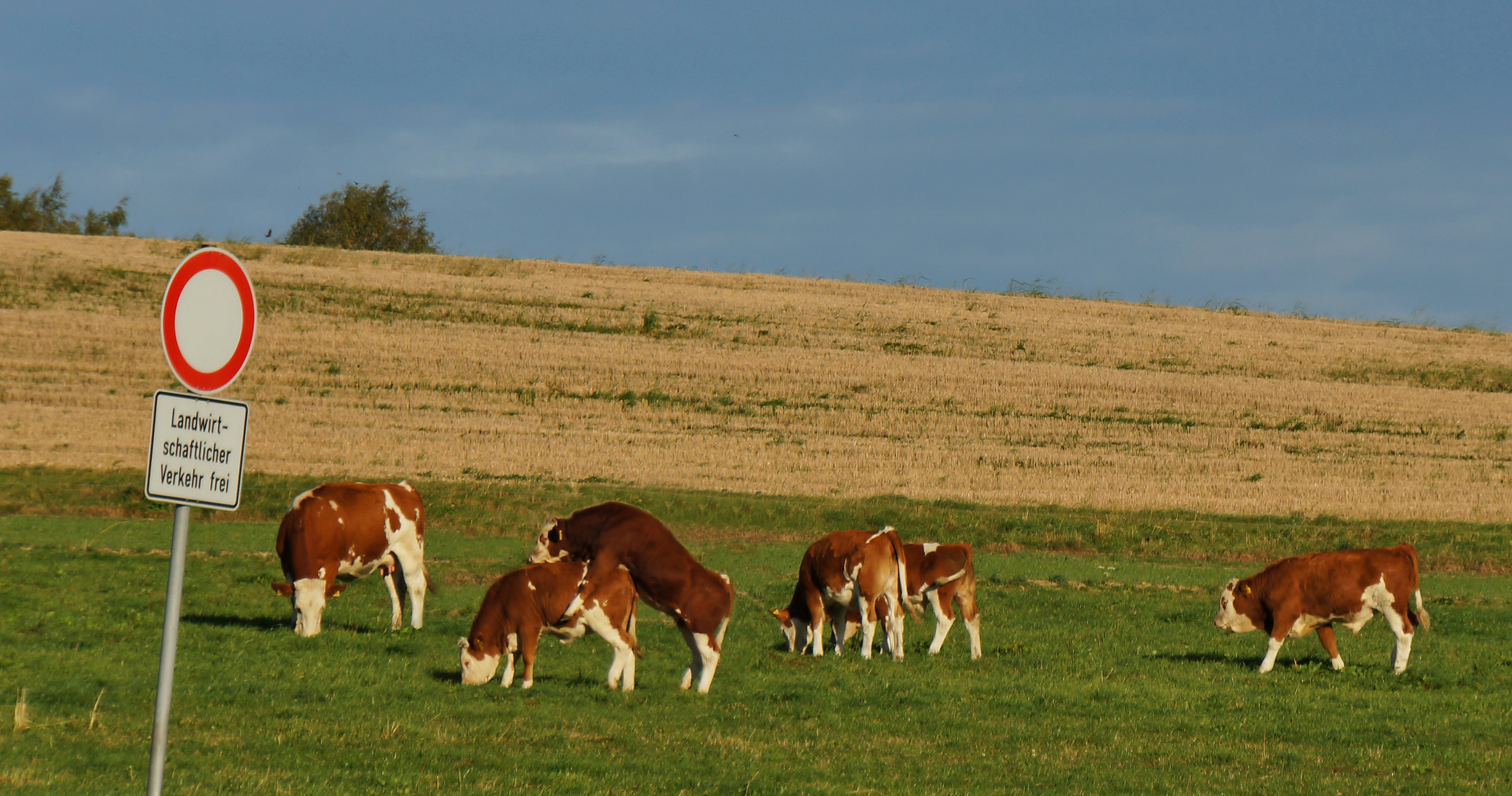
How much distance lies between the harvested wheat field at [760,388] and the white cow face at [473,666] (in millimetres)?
18396

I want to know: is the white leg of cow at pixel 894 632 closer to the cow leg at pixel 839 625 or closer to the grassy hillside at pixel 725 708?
the grassy hillside at pixel 725 708

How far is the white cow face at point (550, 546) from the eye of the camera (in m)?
14.2

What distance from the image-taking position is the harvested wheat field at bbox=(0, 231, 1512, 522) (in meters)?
33.2

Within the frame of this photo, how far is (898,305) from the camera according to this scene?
5488cm

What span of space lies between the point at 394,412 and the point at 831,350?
17.3 m

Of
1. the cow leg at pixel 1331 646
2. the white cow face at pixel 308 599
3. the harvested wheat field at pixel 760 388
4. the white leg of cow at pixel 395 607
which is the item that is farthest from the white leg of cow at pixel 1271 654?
the harvested wheat field at pixel 760 388

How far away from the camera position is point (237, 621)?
15.6m

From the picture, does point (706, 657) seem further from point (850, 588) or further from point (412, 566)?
point (412, 566)

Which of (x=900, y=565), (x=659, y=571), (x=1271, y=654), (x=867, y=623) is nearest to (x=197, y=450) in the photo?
(x=659, y=571)

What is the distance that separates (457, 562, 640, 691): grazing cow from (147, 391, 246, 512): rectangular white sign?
22.9 ft

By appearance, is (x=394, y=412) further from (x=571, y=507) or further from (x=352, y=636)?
(x=352, y=636)

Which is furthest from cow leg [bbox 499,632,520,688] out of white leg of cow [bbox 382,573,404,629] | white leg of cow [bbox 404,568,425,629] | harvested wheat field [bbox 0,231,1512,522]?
harvested wheat field [bbox 0,231,1512,522]

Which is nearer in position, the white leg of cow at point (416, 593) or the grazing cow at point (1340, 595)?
the grazing cow at point (1340, 595)

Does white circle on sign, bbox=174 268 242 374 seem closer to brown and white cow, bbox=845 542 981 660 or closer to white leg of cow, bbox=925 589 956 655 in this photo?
brown and white cow, bbox=845 542 981 660
